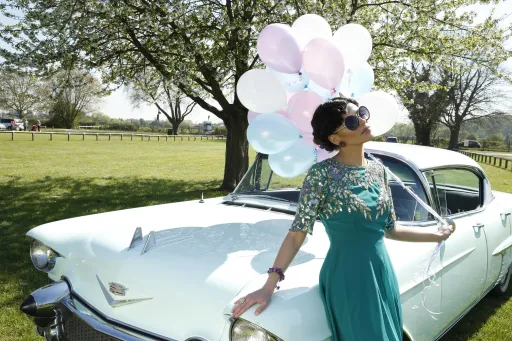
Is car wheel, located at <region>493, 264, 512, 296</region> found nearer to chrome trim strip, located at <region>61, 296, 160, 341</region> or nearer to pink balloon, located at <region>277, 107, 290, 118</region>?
pink balloon, located at <region>277, 107, 290, 118</region>

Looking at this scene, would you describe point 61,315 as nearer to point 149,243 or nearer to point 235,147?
point 149,243

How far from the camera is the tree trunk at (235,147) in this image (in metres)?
10.7

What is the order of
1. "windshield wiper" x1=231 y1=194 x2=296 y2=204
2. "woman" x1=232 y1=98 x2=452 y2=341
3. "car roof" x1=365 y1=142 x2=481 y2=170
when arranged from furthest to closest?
"windshield wiper" x1=231 y1=194 x2=296 y2=204 < "car roof" x1=365 y1=142 x2=481 y2=170 < "woman" x1=232 y1=98 x2=452 y2=341

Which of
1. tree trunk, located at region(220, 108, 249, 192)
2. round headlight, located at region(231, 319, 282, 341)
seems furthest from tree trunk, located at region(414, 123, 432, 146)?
round headlight, located at region(231, 319, 282, 341)

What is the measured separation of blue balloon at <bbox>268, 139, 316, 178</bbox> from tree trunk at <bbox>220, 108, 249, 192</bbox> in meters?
7.93

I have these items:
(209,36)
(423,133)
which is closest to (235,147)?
(209,36)

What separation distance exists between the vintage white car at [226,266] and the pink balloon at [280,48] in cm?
105

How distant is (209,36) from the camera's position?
9.54m

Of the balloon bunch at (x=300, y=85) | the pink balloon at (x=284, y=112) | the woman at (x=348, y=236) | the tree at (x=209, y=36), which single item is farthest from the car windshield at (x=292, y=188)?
the tree at (x=209, y=36)

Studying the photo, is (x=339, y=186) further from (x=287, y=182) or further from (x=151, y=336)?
(x=287, y=182)

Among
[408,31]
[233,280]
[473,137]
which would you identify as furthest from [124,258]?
[473,137]

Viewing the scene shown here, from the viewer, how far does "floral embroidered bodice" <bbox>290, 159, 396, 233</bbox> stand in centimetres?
188

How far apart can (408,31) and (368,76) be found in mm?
8752

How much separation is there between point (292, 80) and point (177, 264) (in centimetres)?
130
